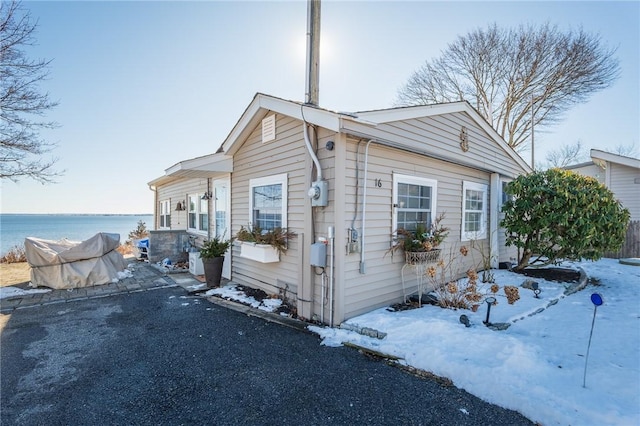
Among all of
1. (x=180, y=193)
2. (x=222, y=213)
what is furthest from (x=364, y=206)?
(x=180, y=193)

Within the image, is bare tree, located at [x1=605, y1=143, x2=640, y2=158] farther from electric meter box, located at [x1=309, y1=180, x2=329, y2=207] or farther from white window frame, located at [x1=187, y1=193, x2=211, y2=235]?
white window frame, located at [x1=187, y1=193, x2=211, y2=235]

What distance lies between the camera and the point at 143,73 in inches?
297

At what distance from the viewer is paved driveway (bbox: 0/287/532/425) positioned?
229 cm

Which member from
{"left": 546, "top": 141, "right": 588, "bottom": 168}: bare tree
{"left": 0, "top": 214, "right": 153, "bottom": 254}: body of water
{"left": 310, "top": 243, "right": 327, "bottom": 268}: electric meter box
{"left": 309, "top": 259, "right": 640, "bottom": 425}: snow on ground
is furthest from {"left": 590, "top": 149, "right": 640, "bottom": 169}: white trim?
{"left": 0, "top": 214, "right": 153, "bottom": 254}: body of water

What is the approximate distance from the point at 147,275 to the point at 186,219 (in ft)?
10.1

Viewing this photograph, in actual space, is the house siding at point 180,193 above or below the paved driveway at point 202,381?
above

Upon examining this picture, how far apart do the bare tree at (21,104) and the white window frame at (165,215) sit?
4317 millimetres

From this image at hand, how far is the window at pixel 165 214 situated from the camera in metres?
12.4

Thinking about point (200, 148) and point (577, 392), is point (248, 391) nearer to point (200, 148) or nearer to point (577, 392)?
point (577, 392)

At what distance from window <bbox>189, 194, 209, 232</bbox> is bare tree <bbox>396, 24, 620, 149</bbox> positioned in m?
10.9

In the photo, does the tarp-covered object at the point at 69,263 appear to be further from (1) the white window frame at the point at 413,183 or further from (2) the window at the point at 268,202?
(1) the white window frame at the point at 413,183

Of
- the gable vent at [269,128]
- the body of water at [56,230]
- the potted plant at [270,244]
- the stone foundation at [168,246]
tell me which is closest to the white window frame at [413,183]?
the potted plant at [270,244]

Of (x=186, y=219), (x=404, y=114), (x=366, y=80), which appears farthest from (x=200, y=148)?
(x=404, y=114)

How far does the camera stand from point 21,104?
754 cm
